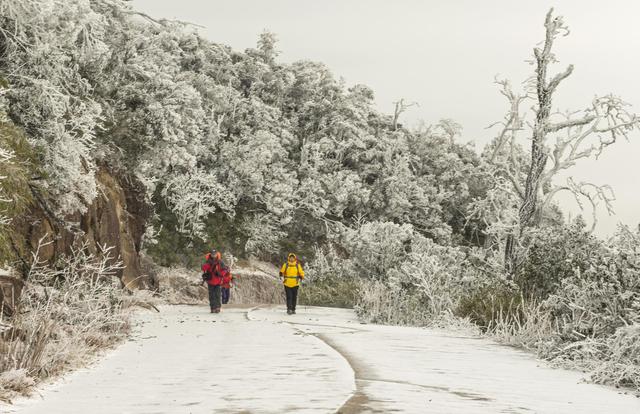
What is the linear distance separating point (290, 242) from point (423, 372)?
44.3 metres

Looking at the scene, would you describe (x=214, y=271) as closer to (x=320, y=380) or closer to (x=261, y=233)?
(x=320, y=380)

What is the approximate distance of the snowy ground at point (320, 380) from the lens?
689 cm

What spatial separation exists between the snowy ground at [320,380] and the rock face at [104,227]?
8.75ft

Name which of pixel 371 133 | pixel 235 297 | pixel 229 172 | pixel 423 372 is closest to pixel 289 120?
pixel 371 133

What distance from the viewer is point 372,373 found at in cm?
882

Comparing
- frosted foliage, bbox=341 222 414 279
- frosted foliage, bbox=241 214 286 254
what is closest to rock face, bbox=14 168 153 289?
frosted foliage, bbox=341 222 414 279

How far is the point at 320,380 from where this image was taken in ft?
26.9

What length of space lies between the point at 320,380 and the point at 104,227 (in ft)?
55.7

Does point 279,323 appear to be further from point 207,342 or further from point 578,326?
point 578,326

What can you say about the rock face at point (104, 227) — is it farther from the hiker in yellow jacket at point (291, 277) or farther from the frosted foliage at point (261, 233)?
the frosted foliage at point (261, 233)

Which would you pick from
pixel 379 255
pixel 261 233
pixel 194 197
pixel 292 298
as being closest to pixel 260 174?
pixel 261 233

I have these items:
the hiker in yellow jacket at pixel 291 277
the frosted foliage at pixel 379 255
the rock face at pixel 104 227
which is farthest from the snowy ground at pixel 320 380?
the frosted foliage at pixel 379 255

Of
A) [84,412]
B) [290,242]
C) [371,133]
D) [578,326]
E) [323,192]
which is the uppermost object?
[371,133]

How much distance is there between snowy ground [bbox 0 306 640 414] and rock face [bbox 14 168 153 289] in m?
2.67
